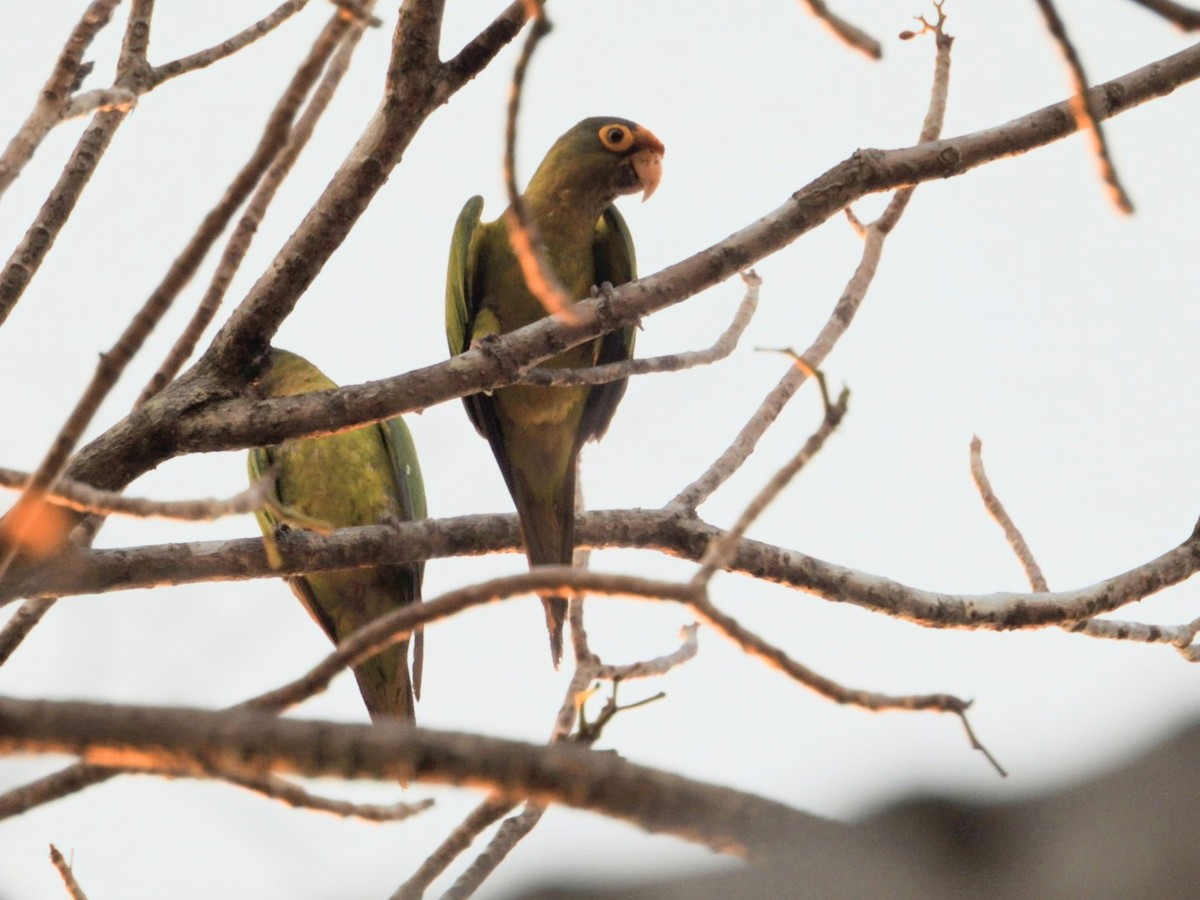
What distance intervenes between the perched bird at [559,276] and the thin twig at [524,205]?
350 centimetres

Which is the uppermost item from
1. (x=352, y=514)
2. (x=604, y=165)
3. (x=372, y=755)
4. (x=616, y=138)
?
(x=616, y=138)

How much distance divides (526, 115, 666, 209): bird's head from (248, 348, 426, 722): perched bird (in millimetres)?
1420

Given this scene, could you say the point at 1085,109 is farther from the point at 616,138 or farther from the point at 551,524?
the point at 616,138

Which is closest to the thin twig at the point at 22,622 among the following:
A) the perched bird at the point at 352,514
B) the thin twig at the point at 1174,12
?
the perched bird at the point at 352,514

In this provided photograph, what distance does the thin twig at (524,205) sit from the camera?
1.82m

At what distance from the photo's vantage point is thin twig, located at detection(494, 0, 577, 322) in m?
1.82

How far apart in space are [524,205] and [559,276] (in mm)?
4007

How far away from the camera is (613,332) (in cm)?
608

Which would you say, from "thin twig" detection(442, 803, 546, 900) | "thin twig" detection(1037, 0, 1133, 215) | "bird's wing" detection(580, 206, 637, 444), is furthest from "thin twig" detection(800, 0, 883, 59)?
"bird's wing" detection(580, 206, 637, 444)

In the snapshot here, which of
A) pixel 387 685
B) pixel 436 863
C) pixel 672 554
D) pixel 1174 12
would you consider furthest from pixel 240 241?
pixel 387 685

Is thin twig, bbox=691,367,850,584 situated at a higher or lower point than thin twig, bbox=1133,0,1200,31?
lower

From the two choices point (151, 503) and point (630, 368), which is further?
point (630, 368)

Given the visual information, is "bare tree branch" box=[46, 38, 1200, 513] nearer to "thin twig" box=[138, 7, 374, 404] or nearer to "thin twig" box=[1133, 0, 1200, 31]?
"thin twig" box=[138, 7, 374, 404]

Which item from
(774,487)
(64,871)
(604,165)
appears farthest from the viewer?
(604,165)
